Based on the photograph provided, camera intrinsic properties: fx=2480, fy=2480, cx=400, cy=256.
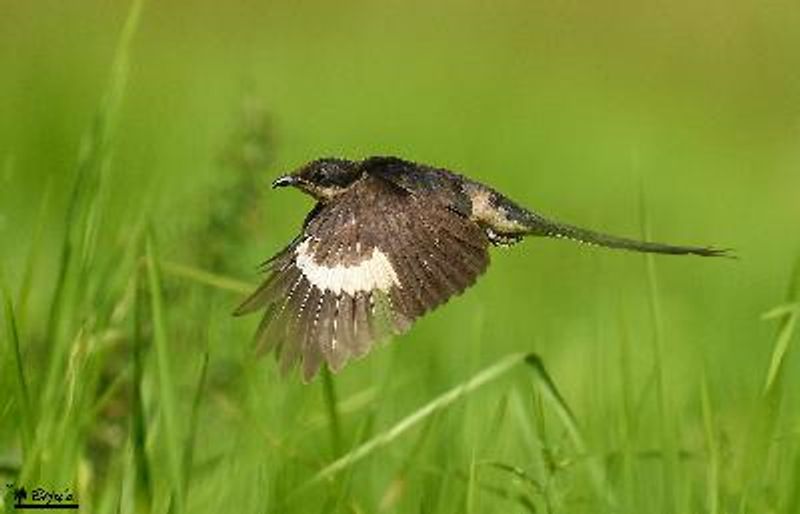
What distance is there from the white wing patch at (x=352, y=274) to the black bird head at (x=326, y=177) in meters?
0.30

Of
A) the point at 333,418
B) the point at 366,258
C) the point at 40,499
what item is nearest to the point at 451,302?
the point at 366,258

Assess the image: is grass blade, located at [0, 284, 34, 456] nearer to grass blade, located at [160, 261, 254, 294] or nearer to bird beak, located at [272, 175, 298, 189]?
grass blade, located at [160, 261, 254, 294]

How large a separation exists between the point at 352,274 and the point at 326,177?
0.47 m

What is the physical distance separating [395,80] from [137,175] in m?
10.3

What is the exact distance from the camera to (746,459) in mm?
3182

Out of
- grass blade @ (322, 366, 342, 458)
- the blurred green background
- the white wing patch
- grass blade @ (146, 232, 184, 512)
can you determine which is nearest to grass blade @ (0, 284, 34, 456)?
the blurred green background

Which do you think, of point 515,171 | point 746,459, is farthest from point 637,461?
point 515,171

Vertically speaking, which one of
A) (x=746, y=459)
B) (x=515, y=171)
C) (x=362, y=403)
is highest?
(x=515, y=171)

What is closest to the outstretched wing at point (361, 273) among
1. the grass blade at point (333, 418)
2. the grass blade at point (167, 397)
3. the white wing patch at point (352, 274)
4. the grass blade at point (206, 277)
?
the white wing patch at point (352, 274)

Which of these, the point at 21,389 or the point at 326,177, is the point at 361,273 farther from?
the point at 21,389

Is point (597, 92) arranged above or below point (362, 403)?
above

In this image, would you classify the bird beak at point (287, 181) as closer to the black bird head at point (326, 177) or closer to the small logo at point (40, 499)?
the black bird head at point (326, 177)

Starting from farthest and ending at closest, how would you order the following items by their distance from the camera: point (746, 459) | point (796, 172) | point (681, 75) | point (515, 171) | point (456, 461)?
point (681, 75), point (796, 172), point (515, 171), point (456, 461), point (746, 459)

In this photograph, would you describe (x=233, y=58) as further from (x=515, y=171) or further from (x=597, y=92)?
(x=515, y=171)
